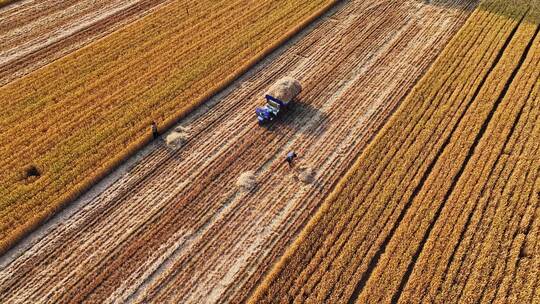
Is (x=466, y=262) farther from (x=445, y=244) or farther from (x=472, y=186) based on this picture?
(x=472, y=186)

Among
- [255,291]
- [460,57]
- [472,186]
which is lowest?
[255,291]

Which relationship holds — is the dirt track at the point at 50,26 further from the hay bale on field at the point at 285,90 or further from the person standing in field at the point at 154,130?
the hay bale on field at the point at 285,90

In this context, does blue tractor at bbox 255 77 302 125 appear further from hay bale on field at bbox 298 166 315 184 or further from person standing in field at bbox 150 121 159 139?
person standing in field at bbox 150 121 159 139

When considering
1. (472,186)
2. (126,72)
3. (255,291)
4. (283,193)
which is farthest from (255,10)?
(255,291)

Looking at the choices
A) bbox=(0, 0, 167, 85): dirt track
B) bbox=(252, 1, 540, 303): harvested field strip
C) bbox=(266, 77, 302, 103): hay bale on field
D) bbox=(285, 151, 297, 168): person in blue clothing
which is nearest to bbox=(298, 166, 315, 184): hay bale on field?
bbox=(285, 151, 297, 168): person in blue clothing

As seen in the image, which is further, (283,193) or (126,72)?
(126,72)

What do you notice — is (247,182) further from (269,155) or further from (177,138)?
(177,138)

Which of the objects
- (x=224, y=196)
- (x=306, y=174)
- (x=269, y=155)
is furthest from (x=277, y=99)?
(x=224, y=196)
